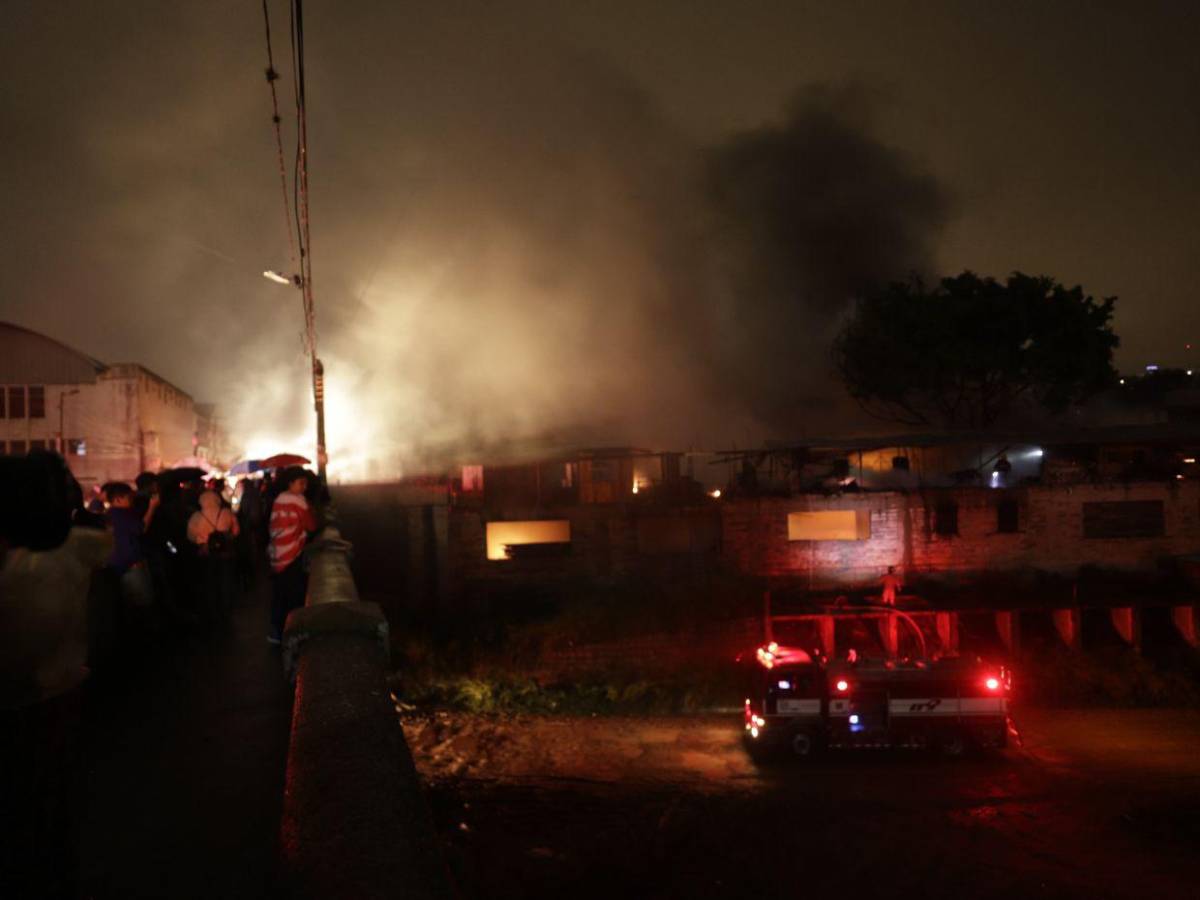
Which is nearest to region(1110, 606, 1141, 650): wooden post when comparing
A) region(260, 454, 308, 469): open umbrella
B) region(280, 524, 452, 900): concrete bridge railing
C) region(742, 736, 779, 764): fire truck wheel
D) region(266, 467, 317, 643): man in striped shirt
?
region(742, 736, 779, 764): fire truck wheel

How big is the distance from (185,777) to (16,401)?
102 ft

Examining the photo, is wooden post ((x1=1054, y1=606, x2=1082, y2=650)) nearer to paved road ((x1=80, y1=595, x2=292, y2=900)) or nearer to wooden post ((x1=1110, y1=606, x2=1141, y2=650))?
wooden post ((x1=1110, y1=606, x2=1141, y2=650))

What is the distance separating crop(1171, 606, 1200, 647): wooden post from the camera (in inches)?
958

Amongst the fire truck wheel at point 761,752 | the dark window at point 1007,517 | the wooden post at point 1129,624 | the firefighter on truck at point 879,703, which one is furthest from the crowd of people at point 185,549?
A: the wooden post at point 1129,624

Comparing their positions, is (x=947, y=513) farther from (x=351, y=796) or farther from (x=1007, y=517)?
(x=351, y=796)

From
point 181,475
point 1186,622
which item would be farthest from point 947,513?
point 181,475

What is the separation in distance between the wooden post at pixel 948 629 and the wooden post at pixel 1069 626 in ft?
11.1

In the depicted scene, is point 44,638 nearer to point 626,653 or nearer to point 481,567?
point 626,653

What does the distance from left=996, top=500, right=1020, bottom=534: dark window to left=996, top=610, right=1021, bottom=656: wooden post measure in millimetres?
2755

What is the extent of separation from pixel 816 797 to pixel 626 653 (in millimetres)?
6539

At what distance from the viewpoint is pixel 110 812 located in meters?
4.16

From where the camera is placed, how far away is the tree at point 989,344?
100.0ft

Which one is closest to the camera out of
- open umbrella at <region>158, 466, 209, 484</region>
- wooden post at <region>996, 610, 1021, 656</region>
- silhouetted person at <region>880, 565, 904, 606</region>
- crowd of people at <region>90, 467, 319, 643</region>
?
crowd of people at <region>90, 467, 319, 643</region>

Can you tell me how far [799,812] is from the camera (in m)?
16.5
